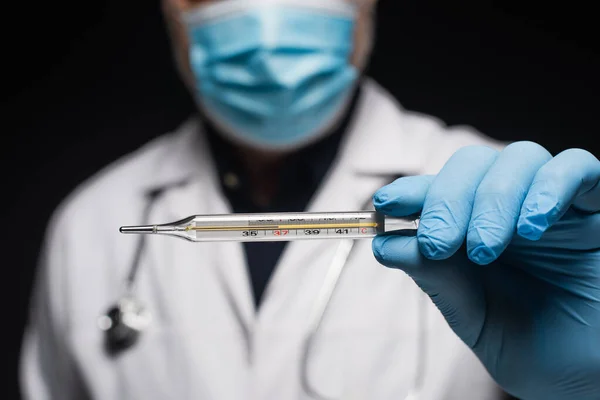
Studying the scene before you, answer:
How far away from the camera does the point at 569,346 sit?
0.71m

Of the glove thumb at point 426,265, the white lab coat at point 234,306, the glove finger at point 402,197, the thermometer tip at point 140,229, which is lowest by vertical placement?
the white lab coat at point 234,306

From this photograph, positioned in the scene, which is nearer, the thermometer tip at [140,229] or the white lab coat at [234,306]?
the thermometer tip at [140,229]

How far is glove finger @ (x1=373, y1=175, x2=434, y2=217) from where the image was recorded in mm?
668

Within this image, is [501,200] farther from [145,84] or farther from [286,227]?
→ [145,84]

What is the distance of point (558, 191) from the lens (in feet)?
2.01

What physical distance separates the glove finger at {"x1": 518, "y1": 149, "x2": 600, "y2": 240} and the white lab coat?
364 mm

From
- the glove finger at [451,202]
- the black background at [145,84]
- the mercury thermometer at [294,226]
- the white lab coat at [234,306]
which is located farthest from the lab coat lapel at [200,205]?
the glove finger at [451,202]

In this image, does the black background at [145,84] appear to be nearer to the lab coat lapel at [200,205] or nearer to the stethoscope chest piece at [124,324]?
the lab coat lapel at [200,205]

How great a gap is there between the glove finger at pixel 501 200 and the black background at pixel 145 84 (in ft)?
1.66

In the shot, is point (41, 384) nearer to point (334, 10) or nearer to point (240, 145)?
point (240, 145)

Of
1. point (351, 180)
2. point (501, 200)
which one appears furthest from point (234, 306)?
point (501, 200)

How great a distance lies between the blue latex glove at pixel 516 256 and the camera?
24.8 inches

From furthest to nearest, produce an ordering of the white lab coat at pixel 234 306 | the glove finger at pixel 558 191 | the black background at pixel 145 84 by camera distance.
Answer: the black background at pixel 145 84
the white lab coat at pixel 234 306
the glove finger at pixel 558 191

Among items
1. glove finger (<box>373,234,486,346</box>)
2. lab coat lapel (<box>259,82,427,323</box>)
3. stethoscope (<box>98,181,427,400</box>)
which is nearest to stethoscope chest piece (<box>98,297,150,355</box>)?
stethoscope (<box>98,181,427,400</box>)
